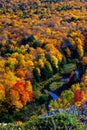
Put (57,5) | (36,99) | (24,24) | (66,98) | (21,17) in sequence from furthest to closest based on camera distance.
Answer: (57,5) → (21,17) → (24,24) → (36,99) → (66,98)

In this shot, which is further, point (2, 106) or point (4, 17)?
point (4, 17)

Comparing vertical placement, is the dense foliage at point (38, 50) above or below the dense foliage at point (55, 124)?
below

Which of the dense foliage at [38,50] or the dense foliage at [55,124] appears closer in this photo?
the dense foliage at [55,124]

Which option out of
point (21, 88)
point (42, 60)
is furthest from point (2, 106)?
point (42, 60)

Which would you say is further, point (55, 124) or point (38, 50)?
point (38, 50)

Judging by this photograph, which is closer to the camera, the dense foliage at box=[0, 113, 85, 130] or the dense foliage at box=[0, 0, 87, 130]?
the dense foliage at box=[0, 113, 85, 130]

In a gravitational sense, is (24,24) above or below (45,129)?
below

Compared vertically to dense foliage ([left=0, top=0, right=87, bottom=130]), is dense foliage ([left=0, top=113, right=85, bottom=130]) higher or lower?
higher

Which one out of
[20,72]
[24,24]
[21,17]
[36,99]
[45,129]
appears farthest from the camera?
[21,17]

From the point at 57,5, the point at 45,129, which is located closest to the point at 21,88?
the point at 45,129

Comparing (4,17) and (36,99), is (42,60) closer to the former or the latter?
(36,99)

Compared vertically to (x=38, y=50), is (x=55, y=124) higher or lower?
higher
